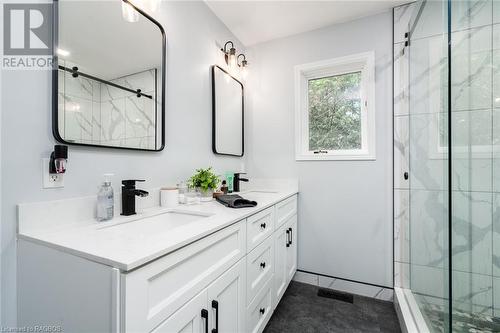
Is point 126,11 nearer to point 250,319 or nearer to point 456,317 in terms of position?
point 250,319

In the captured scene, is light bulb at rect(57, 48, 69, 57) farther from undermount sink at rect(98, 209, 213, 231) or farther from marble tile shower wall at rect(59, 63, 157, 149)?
undermount sink at rect(98, 209, 213, 231)

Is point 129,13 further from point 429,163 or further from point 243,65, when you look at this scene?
point 429,163

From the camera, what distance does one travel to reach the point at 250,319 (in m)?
1.25

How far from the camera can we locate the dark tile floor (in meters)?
1.60

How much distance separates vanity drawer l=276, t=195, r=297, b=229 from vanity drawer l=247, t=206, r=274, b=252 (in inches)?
5.4

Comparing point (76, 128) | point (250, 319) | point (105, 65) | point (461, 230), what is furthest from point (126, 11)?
point (461, 230)

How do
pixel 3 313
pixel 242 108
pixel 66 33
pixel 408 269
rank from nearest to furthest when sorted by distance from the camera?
1. pixel 3 313
2. pixel 66 33
3. pixel 408 269
4. pixel 242 108

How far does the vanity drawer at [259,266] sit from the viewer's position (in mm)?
1239

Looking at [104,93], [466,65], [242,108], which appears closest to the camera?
[104,93]

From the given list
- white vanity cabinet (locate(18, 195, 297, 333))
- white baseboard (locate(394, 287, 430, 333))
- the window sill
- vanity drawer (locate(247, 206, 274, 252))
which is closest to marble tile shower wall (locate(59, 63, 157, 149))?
white vanity cabinet (locate(18, 195, 297, 333))

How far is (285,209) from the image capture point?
1.89m

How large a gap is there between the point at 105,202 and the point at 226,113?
1329mm

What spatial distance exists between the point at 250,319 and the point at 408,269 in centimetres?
138

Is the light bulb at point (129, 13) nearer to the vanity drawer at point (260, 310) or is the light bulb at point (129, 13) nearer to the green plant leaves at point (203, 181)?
the green plant leaves at point (203, 181)
